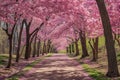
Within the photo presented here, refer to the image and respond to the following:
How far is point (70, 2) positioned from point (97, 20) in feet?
17.2

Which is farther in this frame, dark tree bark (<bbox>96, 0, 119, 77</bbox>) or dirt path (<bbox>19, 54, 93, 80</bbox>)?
dirt path (<bbox>19, 54, 93, 80</bbox>)

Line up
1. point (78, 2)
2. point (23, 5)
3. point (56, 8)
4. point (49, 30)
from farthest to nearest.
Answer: point (49, 30), point (78, 2), point (56, 8), point (23, 5)

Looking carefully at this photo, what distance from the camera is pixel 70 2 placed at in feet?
Result: 90.9

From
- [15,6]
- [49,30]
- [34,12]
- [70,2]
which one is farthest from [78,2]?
[49,30]

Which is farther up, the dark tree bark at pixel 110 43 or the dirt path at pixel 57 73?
the dark tree bark at pixel 110 43

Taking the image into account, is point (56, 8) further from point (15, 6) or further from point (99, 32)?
A: point (99, 32)

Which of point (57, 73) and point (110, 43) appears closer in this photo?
point (110, 43)

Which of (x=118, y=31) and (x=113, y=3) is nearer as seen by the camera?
(x=113, y=3)

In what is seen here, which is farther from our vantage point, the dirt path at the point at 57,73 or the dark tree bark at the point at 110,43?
the dirt path at the point at 57,73

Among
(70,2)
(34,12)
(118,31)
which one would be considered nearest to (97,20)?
(118,31)

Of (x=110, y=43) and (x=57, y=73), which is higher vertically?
(x=110, y=43)

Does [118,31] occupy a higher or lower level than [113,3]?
lower

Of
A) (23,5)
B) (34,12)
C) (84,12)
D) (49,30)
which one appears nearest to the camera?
(23,5)

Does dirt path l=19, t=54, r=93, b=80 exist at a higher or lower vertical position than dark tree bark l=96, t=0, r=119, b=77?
lower
